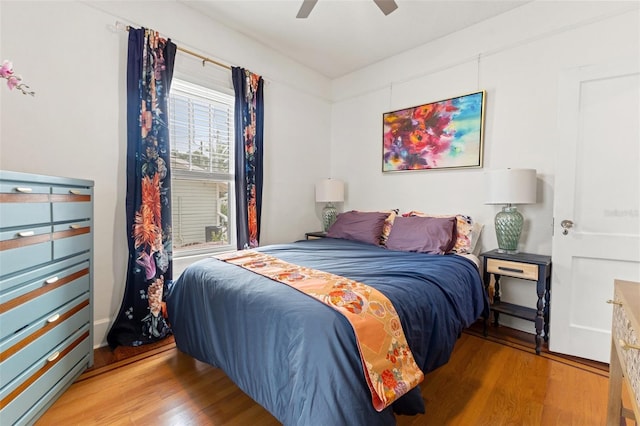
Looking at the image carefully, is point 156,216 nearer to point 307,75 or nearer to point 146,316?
point 146,316

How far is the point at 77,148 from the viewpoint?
6.93 ft

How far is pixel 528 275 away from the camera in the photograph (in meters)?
2.21

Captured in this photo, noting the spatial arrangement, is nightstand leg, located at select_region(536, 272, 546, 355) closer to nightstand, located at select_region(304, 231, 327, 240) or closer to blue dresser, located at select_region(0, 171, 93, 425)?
nightstand, located at select_region(304, 231, 327, 240)

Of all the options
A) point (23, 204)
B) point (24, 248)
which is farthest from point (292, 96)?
point (24, 248)

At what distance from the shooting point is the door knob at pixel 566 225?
2102 mm

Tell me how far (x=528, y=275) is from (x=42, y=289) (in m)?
3.07

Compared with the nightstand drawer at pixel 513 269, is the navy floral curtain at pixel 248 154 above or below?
above

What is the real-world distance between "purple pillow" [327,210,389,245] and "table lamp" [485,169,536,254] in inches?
39.3

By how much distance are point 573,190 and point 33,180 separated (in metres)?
3.25

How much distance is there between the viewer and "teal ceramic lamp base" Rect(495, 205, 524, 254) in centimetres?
241

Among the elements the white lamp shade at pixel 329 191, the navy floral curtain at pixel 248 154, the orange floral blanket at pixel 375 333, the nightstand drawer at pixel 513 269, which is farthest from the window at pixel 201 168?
the nightstand drawer at pixel 513 269

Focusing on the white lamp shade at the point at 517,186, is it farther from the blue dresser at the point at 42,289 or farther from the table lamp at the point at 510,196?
the blue dresser at the point at 42,289

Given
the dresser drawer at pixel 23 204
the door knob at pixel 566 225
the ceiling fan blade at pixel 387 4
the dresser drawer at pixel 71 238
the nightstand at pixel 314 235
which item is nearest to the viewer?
the dresser drawer at pixel 23 204

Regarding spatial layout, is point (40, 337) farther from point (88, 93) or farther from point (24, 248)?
point (88, 93)
